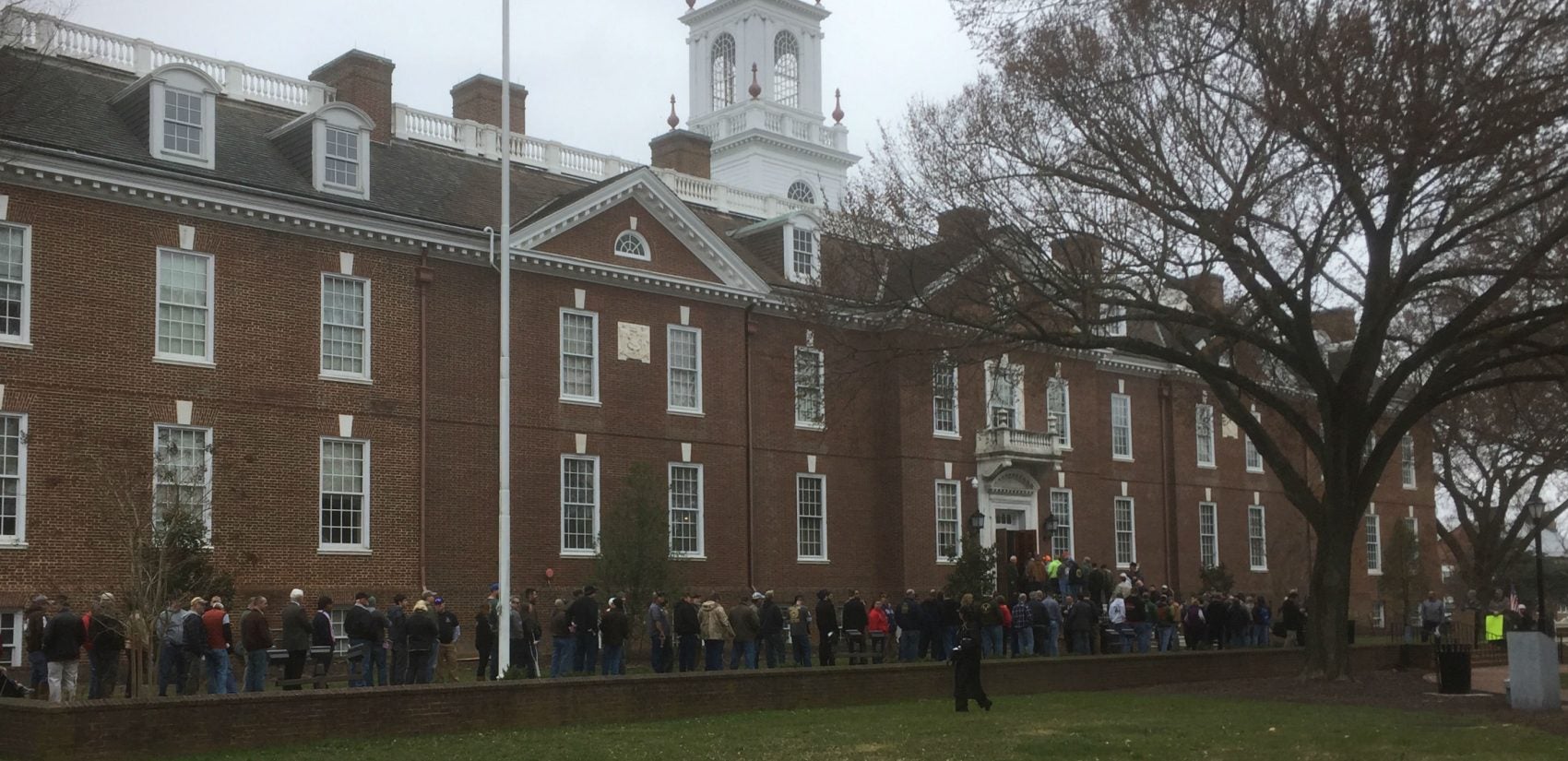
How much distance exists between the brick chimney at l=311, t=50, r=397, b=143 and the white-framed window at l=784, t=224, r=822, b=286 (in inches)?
432

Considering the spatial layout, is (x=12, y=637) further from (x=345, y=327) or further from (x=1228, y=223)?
(x=1228, y=223)

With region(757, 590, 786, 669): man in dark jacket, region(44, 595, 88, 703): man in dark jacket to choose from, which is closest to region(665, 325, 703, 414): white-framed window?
region(757, 590, 786, 669): man in dark jacket

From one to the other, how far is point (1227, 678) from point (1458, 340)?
7.71 metres

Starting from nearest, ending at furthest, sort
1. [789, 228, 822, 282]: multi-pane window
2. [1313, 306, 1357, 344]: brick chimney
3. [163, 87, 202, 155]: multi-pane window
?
[163, 87, 202, 155]: multi-pane window, [1313, 306, 1357, 344]: brick chimney, [789, 228, 822, 282]: multi-pane window

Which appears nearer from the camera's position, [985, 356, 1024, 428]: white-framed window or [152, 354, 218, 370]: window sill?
[152, 354, 218, 370]: window sill

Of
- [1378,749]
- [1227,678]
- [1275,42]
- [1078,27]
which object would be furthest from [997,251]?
[1378,749]

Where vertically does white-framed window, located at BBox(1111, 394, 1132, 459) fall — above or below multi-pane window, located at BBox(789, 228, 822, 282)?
below

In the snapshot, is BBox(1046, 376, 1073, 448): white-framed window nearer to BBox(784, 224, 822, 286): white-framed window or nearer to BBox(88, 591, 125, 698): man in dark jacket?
BBox(784, 224, 822, 286): white-framed window

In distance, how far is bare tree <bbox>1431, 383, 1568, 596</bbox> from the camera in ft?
116

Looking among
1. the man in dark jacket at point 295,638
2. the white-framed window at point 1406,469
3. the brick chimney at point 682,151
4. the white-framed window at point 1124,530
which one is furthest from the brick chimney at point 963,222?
the white-framed window at point 1406,469

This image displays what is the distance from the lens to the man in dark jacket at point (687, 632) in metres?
27.5

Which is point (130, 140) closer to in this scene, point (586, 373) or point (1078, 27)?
point (586, 373)

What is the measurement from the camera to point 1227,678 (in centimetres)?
3141

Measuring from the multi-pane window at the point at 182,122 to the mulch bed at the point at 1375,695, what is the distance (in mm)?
19366
